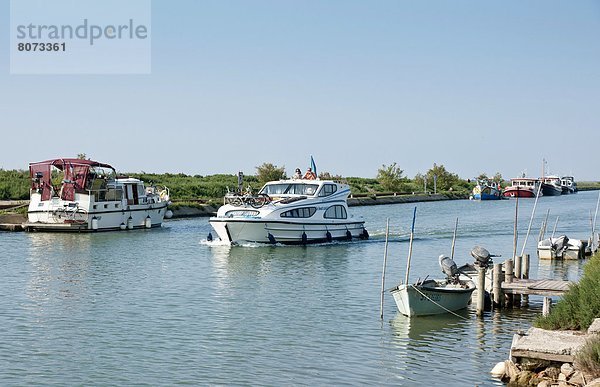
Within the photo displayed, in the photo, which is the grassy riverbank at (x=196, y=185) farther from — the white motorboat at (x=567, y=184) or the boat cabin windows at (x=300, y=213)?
the boat cabin windows at (x=300, y=213)

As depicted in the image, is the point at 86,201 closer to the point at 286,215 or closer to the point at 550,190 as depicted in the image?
the point at 286,215

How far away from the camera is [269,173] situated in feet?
321

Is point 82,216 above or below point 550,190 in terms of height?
below

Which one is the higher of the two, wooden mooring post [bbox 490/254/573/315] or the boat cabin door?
the boat cabin door

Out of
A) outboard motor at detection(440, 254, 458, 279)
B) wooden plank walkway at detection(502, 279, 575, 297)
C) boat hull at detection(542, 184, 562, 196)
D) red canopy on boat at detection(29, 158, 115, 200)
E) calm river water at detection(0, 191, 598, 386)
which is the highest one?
red canopy on boat at detection(29, 158, 115, 200)

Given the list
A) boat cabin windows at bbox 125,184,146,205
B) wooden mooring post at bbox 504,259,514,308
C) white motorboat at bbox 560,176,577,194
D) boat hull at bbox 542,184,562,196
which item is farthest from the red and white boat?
wooden mooring post at bbox 504,259,514,308

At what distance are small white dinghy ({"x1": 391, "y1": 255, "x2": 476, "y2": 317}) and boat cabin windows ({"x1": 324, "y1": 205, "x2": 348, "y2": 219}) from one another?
20446 mm

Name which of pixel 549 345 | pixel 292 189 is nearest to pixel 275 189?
pixel 292 189

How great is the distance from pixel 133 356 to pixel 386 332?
6.30 meters

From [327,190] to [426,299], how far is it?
2161 cm

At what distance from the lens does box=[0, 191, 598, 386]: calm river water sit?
17.0 metres

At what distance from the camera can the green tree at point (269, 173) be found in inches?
3827

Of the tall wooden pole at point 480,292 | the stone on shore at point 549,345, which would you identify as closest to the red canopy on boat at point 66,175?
the tall wooden pole at point 480,292

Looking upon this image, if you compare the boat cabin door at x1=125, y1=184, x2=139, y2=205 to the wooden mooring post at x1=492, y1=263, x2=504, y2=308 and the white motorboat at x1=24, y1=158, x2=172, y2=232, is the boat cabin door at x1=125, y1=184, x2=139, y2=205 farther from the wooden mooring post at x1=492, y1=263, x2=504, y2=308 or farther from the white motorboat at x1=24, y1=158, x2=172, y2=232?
the wooden mooring post at x1=492, y1=263, x2=504, y2=308
